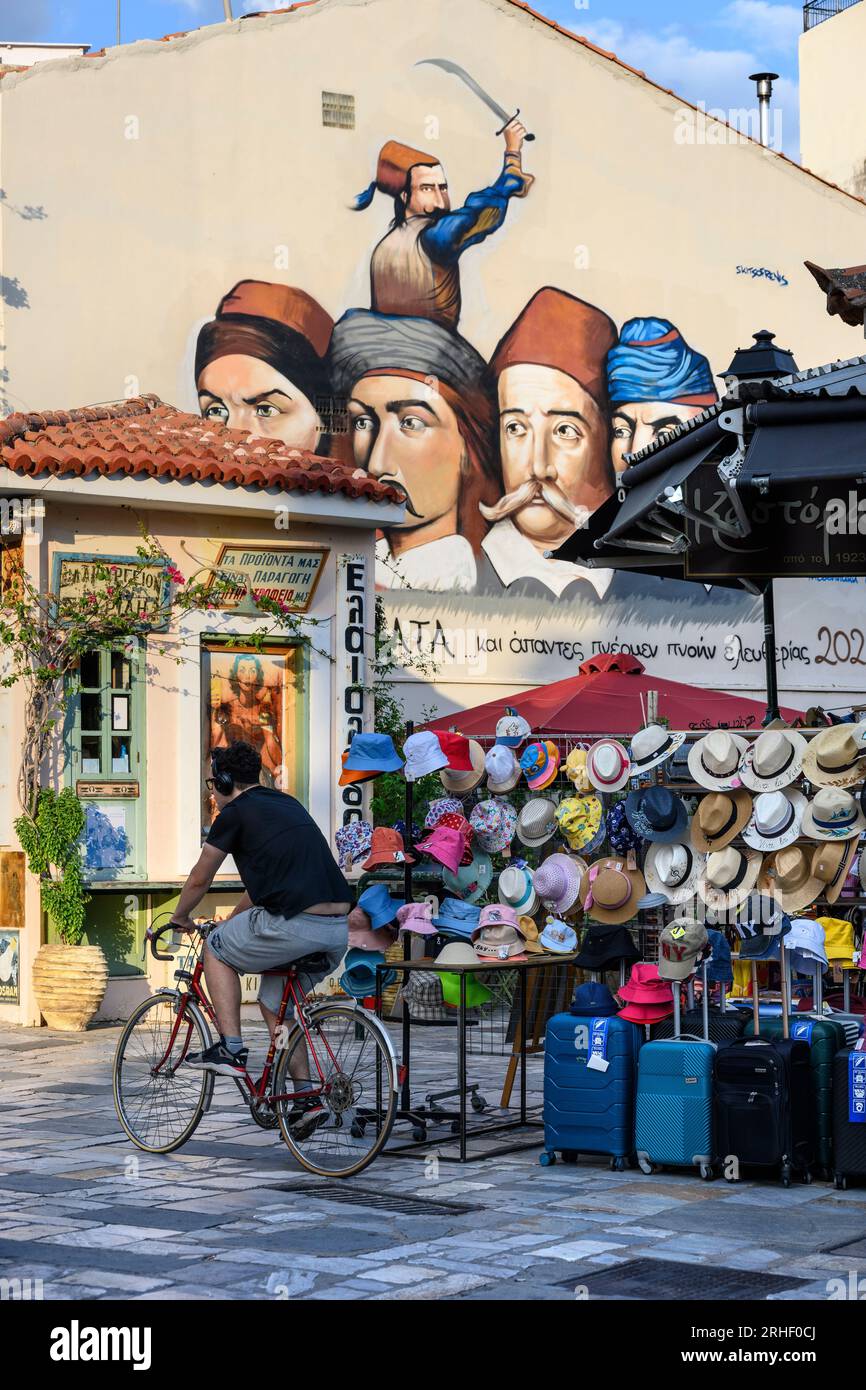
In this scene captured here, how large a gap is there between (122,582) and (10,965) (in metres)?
3.16

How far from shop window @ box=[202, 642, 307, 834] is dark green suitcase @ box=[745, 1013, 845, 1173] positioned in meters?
7.07

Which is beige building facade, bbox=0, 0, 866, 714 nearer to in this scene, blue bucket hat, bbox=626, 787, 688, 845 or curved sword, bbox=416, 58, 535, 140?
curved sword, bbox=416, 58, 535, 140

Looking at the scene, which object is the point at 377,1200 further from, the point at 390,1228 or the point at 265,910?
the point at 265,910

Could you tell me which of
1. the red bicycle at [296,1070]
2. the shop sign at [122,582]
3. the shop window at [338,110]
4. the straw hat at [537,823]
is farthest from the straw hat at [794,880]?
the shop window at [338,110]

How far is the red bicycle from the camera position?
805cm

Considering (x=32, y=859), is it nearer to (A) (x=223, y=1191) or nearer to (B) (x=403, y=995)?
(B) (x=403, y=995)

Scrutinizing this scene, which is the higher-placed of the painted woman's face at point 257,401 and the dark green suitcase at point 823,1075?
the painted woman's face at point 257,401

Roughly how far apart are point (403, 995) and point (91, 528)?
6.10 metres

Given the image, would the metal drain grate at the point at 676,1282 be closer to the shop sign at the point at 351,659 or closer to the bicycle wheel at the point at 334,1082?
the bicycle wheel at the point at 334,1082

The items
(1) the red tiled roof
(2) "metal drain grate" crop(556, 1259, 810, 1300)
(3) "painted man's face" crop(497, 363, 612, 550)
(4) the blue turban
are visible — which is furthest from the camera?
(4) the blue turban

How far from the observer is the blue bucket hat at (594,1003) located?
8422mm

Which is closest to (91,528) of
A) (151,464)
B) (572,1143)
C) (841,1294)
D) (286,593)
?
(151,464)

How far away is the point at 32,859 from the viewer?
13.6 meters

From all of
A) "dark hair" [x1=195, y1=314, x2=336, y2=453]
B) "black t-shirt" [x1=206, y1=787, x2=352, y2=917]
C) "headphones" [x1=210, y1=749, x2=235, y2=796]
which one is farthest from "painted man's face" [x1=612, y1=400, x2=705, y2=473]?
"black t-shirt" [x1=206, y1=787, x2=352, y2=917]
